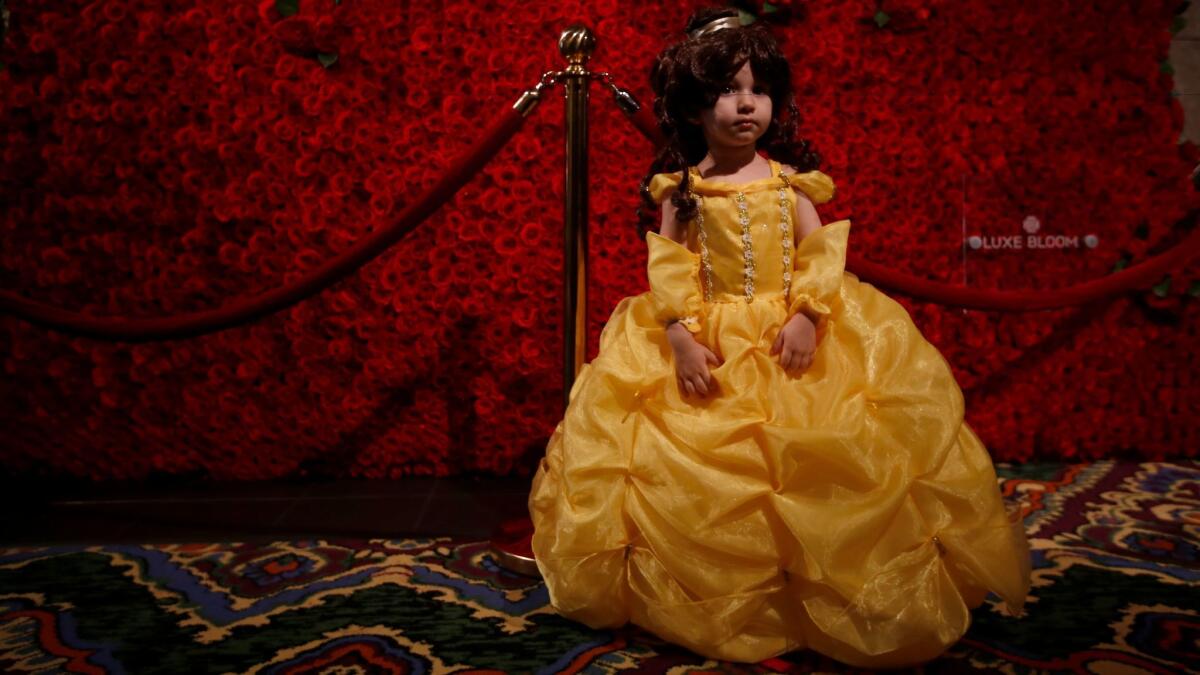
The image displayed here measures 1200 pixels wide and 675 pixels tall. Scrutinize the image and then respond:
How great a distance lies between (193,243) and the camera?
9.80 feet

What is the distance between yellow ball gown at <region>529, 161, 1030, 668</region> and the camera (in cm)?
151

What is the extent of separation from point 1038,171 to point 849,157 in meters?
0.84

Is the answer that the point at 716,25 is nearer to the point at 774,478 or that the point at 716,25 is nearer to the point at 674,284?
the point at 674,284

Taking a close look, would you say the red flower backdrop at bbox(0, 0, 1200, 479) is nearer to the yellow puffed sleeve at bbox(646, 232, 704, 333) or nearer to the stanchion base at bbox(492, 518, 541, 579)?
the stanchion base at bbox(492, 518, 541, 579)

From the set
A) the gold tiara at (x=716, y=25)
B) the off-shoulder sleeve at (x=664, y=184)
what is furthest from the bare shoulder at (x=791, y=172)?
the gold tiara at (x=716, y=25)

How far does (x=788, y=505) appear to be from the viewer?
59.4 inches

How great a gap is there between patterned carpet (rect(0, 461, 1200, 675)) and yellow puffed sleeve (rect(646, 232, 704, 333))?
0.77 meters

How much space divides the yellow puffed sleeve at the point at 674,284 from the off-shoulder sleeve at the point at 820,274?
0.74 ft

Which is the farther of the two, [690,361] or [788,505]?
[690,361]

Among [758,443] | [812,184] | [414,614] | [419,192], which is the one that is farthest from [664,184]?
[419,192]

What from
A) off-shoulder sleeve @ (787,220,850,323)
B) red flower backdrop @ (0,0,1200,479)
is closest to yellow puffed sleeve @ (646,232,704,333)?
off-shoulder sleeve @ (787,220,850,323)

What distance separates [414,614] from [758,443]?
3.23 ft

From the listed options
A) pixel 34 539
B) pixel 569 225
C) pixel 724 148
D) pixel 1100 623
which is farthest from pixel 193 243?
pixel 1100 623

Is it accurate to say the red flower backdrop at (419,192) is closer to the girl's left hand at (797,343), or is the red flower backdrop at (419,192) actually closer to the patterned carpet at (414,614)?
the patterned carpet at (414,614)
